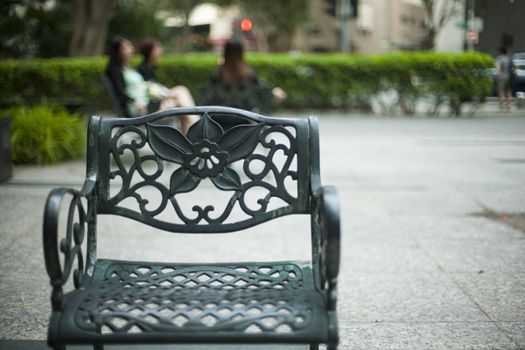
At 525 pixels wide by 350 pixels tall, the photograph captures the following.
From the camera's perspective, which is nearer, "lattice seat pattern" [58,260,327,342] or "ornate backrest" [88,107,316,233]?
"lattice seat pattern" [58,260,327,342]

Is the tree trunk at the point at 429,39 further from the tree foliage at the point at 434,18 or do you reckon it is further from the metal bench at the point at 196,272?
the metal bench at the point at 196,272

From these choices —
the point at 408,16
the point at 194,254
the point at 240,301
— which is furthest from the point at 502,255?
the point at 408,16

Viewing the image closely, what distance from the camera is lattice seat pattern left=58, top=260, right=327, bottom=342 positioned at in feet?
7.60

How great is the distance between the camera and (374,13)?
157 feet

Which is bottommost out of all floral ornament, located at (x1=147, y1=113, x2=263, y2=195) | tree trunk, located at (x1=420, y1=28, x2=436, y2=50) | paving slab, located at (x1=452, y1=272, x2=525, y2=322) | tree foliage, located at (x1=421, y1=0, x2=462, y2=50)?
paving slab, located at (x1=452, y1=272, x2=525, y2=322)

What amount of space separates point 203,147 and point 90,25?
57.3 ft

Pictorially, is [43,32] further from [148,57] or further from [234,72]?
[234,72]

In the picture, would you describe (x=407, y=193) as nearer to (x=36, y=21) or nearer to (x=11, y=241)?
(x=11, y=241)

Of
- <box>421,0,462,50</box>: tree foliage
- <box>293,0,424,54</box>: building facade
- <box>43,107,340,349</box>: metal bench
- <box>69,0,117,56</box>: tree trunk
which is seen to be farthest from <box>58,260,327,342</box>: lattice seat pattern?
<box>69,0,117,56</box>: tree trunk

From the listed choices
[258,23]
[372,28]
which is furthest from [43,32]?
[372,28]

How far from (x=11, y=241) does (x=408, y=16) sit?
59.9ft

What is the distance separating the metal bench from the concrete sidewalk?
2.40 feet

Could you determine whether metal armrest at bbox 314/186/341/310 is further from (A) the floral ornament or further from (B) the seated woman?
(B) the seated woman

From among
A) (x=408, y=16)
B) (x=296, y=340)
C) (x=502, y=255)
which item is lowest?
(x=502, y=255)
